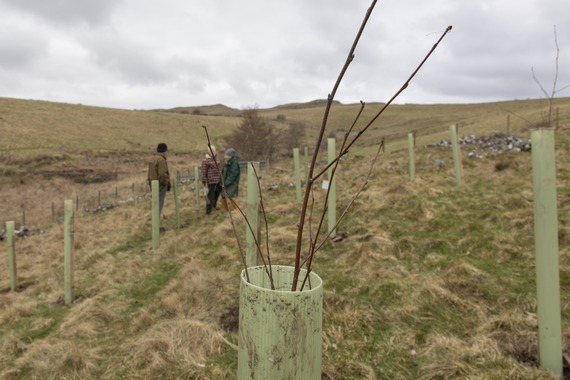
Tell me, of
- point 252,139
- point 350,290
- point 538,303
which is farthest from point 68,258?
point 252,139

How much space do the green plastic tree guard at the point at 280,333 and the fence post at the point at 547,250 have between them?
170 centimetres

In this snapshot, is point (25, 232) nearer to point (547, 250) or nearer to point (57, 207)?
point (57, 207)

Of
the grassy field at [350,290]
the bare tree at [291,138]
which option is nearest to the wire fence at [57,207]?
the grassy field at [350,290]

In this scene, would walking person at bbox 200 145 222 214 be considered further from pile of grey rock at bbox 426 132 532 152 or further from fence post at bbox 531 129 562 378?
pile of grey rock at bbox 426 132 532 152

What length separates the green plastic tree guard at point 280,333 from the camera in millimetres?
1364

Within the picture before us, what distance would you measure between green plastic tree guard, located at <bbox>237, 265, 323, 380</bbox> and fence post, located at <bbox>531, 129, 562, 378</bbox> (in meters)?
1.70

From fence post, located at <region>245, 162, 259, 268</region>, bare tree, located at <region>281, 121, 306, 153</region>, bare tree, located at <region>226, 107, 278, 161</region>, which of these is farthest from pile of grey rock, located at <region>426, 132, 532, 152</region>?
bare tree, located at <region>281, 121, 306, 153</region>

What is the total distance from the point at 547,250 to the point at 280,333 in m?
1.89

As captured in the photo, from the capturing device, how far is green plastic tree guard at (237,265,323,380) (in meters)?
1.36

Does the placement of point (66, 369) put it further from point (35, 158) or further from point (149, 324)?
point (35, 158)

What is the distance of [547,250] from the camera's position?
231cm

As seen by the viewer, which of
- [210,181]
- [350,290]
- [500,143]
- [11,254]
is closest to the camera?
[350,290]

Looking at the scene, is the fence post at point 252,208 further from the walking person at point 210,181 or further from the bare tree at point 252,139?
the bare tree at point 252,139

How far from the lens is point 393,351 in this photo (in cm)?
299
